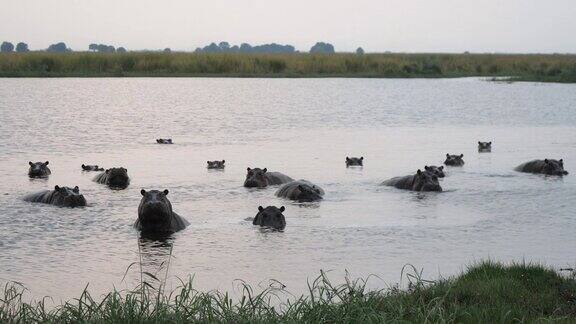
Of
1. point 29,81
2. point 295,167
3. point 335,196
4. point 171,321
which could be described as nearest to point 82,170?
point 295,167

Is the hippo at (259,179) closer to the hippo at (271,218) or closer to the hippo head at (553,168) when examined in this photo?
the hippo at (271,218)

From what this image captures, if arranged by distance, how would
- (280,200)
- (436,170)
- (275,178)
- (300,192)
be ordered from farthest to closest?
(436,170), (275,178), (280,200), (300,192)

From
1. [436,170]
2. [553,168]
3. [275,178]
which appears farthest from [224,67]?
[275,178]

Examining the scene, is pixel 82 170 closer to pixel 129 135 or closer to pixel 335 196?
pixel 335 196

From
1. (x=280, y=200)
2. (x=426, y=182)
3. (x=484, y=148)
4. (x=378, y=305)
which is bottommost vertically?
(x=280, y=200)

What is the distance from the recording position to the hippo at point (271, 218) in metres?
14.1

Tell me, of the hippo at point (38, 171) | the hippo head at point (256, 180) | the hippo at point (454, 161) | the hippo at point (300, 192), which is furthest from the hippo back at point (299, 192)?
the hippo at point (454, 161)

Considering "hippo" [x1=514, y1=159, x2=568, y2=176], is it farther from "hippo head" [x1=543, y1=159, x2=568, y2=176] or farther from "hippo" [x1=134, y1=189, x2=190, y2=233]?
"hippo" [x1=134, y1=189, x2=190, y2=233]

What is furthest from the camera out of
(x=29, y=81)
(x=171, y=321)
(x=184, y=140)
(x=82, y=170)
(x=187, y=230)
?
(x=29, y=81)

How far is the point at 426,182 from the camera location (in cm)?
1806

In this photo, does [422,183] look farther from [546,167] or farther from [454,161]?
[454,161]

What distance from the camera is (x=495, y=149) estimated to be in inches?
1067

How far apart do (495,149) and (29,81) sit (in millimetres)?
40616

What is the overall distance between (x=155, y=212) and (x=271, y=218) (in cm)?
172
